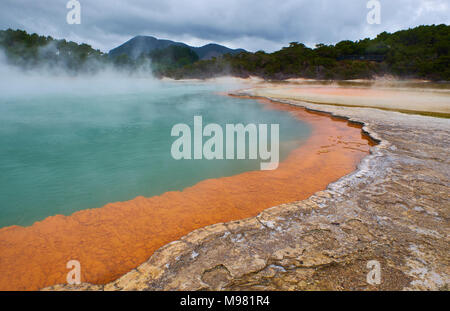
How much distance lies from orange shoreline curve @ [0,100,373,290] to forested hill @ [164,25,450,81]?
1823 inches

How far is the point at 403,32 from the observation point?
5175cm

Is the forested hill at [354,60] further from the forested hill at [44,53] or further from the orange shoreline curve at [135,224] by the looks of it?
the orange shoreline curve at [135,224]

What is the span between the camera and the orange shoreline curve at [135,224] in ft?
8.75

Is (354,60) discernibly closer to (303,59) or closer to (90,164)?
(303,59)

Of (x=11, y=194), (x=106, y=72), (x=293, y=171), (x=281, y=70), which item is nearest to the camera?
(x=11, y=194)

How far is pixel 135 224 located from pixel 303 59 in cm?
6018

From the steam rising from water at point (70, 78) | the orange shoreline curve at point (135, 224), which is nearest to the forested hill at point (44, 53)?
the steam rising from water at point (70, 78)

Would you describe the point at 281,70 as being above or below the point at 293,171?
above

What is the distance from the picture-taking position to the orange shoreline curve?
267 cm

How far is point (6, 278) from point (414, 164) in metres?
6.97

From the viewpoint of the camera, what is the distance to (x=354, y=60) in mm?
50594

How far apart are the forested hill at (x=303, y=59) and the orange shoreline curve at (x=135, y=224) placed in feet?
153
